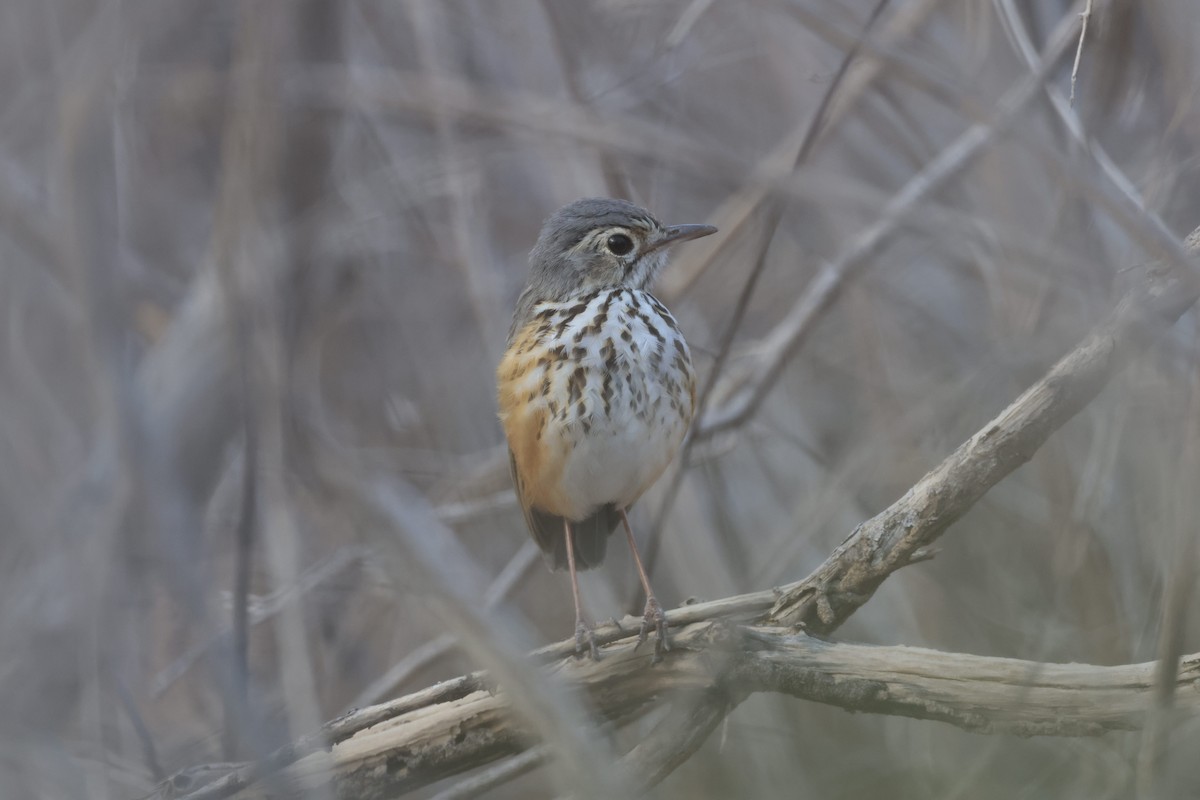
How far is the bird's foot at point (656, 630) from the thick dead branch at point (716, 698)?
31mm

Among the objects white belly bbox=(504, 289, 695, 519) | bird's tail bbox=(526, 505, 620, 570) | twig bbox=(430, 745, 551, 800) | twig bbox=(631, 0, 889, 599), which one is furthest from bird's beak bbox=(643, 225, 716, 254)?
twig bbox=(430, 745, 551, 800)

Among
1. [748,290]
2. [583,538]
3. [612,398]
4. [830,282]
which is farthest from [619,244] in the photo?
[583,538]

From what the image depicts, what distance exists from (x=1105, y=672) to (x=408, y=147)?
5179mm

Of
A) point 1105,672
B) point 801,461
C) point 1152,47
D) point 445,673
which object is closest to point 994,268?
point 1152,47

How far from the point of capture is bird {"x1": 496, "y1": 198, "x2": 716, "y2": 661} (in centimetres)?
448

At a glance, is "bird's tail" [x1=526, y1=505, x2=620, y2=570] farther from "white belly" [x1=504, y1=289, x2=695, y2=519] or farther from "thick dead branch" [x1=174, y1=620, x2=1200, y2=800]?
"thick dead branch" [x1=174, y1=620, x2=1200, y2=800]

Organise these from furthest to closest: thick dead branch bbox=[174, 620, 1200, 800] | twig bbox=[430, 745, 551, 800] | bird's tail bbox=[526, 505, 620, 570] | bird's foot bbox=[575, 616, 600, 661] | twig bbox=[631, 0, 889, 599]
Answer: bird's tail bbox=[526, 505, 620, 570] < twig bbox=[631, 0, 889, 599] < bird's foot bbox=[575, 616, 600, 661] < twig bbox=[430, 745, 551, 800] < thick dead branch bbox=[174, 620, 1200, 800]

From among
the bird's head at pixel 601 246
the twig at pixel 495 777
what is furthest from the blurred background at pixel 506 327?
the twig at pixel 495 777

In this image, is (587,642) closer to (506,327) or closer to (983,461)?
(983,461)

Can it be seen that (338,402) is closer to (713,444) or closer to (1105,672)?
(713,444)

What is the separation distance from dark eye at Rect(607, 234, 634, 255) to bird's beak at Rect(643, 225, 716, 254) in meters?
0.09

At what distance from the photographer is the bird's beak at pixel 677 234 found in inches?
191

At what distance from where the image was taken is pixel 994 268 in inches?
199

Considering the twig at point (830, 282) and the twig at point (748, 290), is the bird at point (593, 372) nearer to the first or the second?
the twig at point (748, 290)
